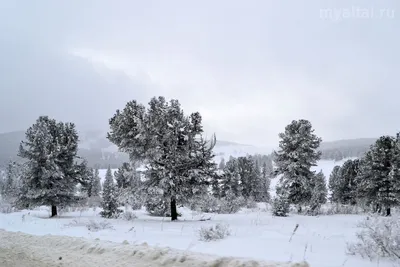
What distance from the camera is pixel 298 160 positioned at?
3009 centimetres

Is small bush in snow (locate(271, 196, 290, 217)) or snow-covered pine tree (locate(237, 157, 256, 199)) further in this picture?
snow-covered pine tree (locate(237, 157, 256, 199))

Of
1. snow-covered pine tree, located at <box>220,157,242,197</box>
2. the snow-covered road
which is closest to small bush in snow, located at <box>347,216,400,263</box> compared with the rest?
the snow-covered road

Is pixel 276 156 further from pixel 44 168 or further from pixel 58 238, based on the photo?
pixel 58 238

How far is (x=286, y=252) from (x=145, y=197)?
40.1 ft

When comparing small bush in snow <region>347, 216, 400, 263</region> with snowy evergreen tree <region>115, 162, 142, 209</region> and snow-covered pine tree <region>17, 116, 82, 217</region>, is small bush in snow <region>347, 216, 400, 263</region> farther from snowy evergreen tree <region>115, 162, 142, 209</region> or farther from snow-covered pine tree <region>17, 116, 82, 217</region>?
snow-covered pine tree <region>17, 116, 82, 217</region>

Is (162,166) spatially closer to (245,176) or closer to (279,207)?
(279,207)

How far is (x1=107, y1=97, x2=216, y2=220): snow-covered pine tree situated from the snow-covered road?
915 cm

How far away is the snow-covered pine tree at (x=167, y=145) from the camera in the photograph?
59.1 ft

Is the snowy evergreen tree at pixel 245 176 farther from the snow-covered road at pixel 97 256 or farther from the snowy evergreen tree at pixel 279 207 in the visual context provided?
the snow-covered road at pixel 97 256

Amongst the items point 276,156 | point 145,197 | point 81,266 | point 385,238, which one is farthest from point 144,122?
point 276,156

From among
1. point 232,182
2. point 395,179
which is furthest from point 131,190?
point 232,182

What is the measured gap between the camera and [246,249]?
299 inches

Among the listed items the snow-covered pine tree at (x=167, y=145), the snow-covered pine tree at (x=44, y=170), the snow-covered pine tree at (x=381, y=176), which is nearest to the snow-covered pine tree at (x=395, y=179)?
the snow-covered pine tree at (x=381, y=176)

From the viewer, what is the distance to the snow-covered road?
6422mm
